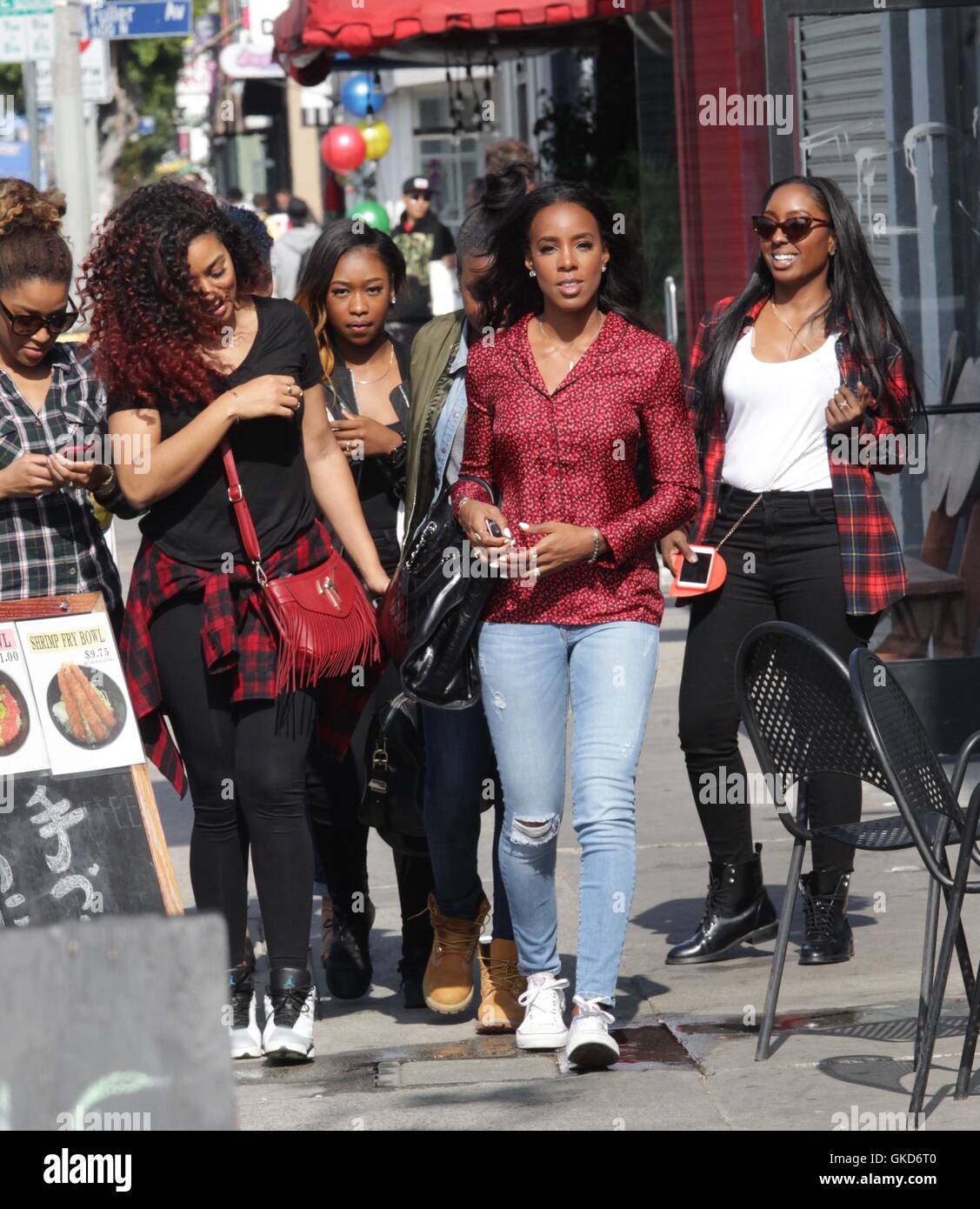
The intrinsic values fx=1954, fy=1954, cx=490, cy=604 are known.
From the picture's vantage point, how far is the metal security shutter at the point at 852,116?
23.5ft

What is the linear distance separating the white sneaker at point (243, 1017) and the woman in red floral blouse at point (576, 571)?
2.04 ft

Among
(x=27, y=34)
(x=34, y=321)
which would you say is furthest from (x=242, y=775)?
(x=27, y=34)

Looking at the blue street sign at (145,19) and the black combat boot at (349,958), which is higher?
the blue street sign at (145,19)

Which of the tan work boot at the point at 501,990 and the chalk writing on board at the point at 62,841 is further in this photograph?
the tan work boot at the point at 501,990

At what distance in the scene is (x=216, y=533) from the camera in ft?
14.5

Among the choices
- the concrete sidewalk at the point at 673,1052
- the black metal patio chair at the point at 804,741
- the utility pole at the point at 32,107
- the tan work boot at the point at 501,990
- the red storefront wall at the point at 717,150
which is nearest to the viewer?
the black metal patio chair at the point at 804,741

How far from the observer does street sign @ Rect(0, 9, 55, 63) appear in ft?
42.0

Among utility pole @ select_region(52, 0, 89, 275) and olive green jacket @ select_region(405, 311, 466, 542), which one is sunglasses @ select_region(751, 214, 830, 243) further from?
utility pole @ select_region(52, 0, 89, 275)

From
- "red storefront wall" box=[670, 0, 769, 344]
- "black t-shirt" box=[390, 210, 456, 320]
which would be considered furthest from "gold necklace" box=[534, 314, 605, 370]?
"black t-shirt" box=[390, 210, 456, 320]

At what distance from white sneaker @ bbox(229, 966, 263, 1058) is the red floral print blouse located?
105cm

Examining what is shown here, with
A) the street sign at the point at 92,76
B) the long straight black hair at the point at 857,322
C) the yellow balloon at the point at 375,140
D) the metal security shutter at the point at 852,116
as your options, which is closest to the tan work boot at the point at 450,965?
the long straight black hair at the point at 857,322

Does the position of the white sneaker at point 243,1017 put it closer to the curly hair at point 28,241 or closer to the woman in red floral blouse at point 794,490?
the woman in red floral blouse at point 794,490
